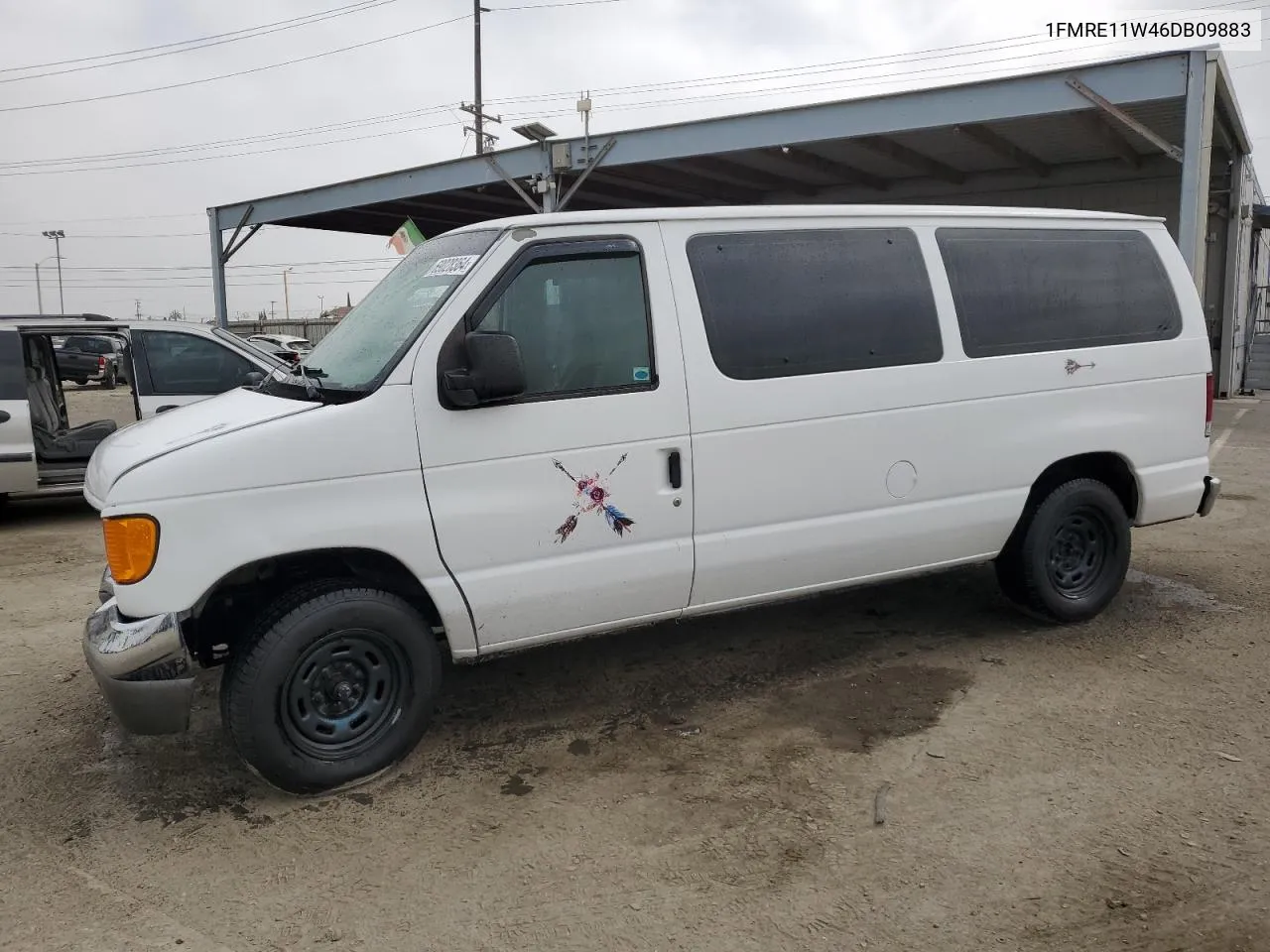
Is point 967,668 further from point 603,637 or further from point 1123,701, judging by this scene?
point 603,637

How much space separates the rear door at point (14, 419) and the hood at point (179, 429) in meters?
4.73

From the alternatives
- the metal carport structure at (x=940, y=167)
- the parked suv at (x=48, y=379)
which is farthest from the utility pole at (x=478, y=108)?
the parked suv at (x=48, y=379)

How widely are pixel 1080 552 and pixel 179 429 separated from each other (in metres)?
4.43

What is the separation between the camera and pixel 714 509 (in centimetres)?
399

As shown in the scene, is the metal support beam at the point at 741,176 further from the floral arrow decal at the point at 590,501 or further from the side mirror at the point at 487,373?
the side mirror at the point at 487,373

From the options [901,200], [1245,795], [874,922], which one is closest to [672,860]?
[874,922]

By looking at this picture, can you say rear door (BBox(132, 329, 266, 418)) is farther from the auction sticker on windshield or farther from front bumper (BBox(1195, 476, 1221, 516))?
front bumper (BBox(1195, 476, 1221, 516))

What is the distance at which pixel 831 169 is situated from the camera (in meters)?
17.4

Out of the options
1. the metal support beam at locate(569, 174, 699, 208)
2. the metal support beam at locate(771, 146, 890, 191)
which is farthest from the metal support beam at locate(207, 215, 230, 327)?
the metal support beam at locate(771, 146, 890, 191)

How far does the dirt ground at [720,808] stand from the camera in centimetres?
276

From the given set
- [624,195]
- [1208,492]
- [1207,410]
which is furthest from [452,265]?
[624,195]

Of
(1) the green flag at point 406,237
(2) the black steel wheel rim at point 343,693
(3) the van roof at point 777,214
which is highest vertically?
(1) the green flag at point 406,237

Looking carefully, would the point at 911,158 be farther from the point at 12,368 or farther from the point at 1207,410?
the point at 12,368

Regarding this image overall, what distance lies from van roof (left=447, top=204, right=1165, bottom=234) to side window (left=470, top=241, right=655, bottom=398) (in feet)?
0.49
